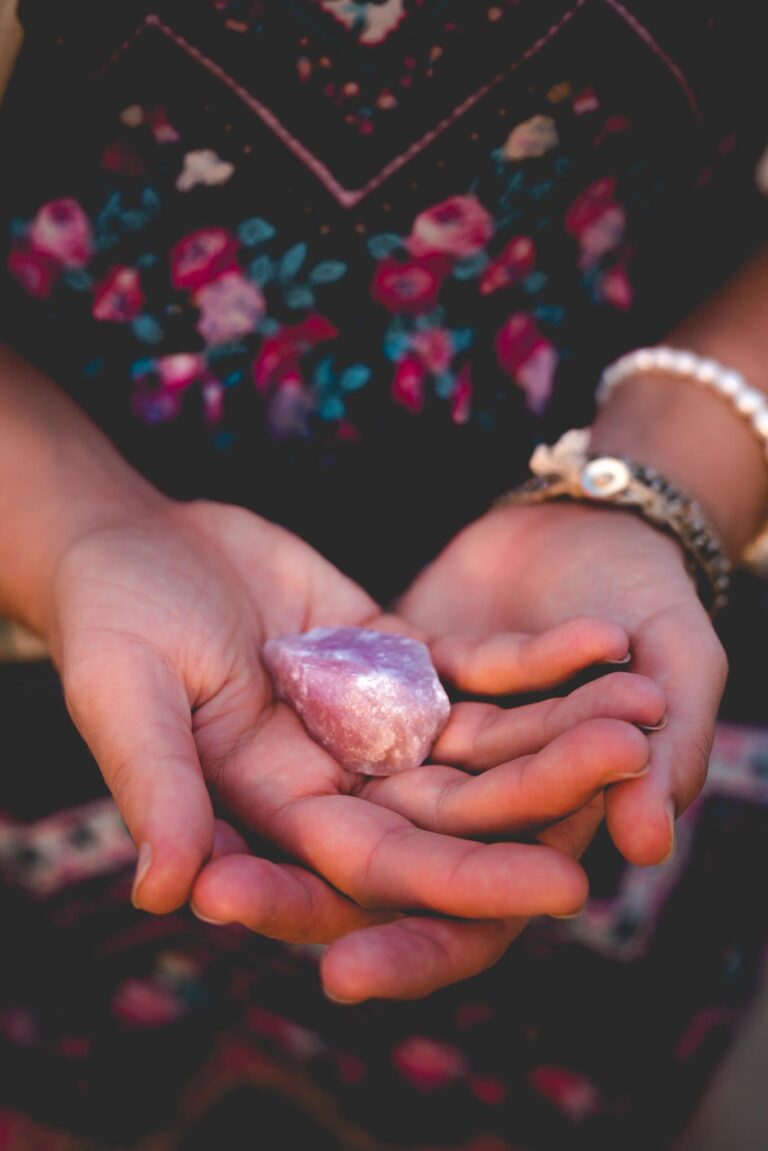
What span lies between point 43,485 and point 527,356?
70 cm

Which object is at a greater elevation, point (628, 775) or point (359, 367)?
point (359, 367)

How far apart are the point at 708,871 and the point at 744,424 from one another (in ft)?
2.25

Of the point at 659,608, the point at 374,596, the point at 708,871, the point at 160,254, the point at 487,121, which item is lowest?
the point at 708,871

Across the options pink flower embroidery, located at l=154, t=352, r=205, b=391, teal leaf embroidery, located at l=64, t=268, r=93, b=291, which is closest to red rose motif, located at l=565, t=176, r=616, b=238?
pink flower embroidery, located at l=154, t=352, r=205, b=391

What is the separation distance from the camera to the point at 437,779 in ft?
2.60

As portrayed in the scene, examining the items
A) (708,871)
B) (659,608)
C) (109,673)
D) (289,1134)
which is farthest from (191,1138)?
(659,608)

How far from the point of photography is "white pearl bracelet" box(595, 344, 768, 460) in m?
1.23

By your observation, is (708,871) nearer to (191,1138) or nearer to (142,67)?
(191,1138)

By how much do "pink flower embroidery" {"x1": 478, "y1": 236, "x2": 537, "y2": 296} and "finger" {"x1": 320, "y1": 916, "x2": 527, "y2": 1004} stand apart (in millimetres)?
825

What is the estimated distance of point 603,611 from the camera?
0.91 m

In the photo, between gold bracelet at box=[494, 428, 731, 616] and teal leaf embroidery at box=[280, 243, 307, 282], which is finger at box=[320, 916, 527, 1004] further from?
teal leaf embroidery at box=[280, 243, 307, 282]

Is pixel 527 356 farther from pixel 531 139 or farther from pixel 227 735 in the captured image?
pixel 227 735

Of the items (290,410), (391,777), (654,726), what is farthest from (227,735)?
(290,410)

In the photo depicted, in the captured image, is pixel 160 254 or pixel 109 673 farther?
pixel 160 254
